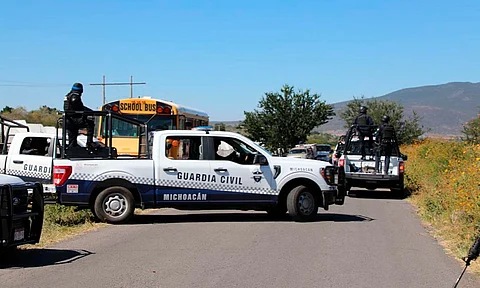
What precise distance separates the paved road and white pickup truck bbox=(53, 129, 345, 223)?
442mm

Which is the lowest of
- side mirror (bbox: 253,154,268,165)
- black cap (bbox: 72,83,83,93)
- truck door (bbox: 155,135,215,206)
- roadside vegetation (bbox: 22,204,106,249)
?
roadside vegetation (bbox: 22,204,106,249)

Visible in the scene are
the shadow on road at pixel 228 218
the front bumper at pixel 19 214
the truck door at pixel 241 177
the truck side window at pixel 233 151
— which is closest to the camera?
the front bumper at pixel 19 214

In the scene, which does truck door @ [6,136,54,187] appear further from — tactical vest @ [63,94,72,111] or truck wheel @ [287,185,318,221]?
truck wheel @ [287,185,318,221]

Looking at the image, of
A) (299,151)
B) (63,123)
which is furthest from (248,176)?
(299,151)

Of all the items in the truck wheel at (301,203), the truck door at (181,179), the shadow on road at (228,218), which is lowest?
the shadow on road at (228,218)

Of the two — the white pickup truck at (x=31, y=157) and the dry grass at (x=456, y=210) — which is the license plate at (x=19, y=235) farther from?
the dry grass at (x=456, y=210)

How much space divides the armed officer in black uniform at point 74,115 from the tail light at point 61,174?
0.49m

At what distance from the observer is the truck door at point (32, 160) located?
13781 millimetres

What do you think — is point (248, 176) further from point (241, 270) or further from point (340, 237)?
point (241, 270)

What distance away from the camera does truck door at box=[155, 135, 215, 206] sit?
12406mm

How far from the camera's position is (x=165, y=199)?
1241 cm

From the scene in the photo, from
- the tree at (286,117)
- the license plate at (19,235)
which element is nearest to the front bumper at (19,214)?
the license plate at (19,235)

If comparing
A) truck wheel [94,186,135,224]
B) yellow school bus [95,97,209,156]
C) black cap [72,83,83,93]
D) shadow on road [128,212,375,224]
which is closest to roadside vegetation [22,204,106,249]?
truck wheel [94,186,135,224]

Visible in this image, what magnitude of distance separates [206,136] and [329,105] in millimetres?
31432
